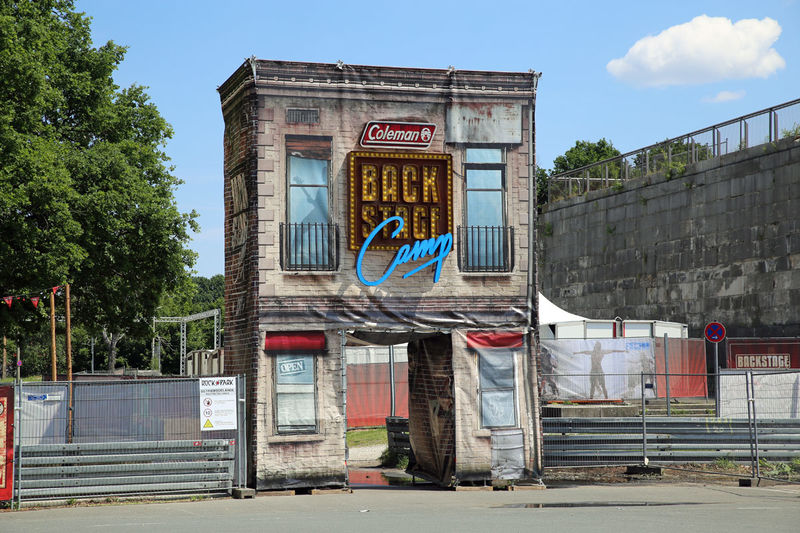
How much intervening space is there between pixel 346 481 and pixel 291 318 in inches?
123

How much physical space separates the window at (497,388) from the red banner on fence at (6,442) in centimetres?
831

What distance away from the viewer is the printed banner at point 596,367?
27031 millimetres

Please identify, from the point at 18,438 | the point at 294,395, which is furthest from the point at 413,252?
the point at 18,438

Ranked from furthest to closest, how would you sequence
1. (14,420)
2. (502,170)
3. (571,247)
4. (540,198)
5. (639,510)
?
(540,198)
(571,247)
(502,170)
(14,420)
(639,510)

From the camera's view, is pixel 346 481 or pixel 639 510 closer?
pixel 639 510

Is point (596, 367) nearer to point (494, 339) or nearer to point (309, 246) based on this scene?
point (494, 339)

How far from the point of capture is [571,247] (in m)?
40.5

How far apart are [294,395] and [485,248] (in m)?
4.61

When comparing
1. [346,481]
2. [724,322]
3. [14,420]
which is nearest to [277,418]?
[346,481]

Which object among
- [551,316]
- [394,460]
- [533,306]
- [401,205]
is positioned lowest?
[394,460]

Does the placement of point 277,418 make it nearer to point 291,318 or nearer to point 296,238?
point 291,318

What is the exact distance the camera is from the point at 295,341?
18.0 m

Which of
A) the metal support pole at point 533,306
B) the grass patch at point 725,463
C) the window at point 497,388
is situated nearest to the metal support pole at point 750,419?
the grass patch at point 725,463

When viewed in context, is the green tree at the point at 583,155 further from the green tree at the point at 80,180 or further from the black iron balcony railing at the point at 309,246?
the black iron balcony railing at the point at 309,246
